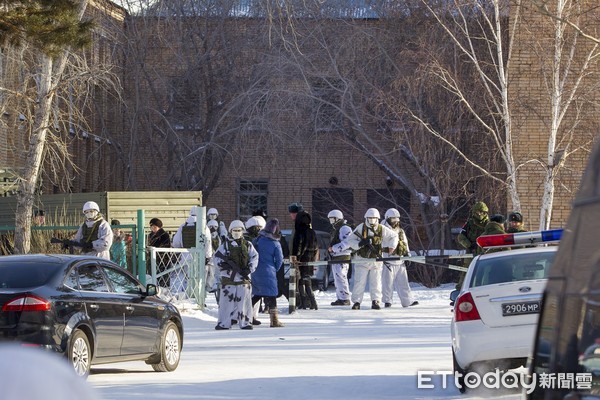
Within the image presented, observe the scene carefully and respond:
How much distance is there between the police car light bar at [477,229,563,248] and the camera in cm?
697

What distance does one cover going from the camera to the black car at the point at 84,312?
36.2ft

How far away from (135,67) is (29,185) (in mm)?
14269

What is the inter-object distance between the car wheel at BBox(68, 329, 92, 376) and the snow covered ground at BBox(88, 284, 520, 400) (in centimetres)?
29

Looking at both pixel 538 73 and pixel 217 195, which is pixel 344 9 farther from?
pixel 217 195

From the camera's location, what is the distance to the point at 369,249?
24.6 metres

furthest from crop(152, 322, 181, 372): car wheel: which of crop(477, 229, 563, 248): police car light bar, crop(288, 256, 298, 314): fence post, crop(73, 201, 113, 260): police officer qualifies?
crop(288, 256, 298, 314): fence post

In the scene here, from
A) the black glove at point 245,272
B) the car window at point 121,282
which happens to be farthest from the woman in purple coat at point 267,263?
the car window at point 121,282

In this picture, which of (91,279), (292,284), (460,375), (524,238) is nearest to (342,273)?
(292,284)

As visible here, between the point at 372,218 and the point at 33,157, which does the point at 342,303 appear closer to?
the point at 372,218

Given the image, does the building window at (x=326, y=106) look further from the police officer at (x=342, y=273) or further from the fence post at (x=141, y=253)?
the fence post at (x=141, y=253)

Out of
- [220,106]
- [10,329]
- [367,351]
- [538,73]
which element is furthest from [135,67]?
[10,329]

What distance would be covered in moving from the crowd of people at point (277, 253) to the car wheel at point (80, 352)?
787 cm

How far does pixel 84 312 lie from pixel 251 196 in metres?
29.2

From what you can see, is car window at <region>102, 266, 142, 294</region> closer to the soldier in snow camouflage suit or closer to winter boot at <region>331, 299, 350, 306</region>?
the soldier in snow camouflage suit
